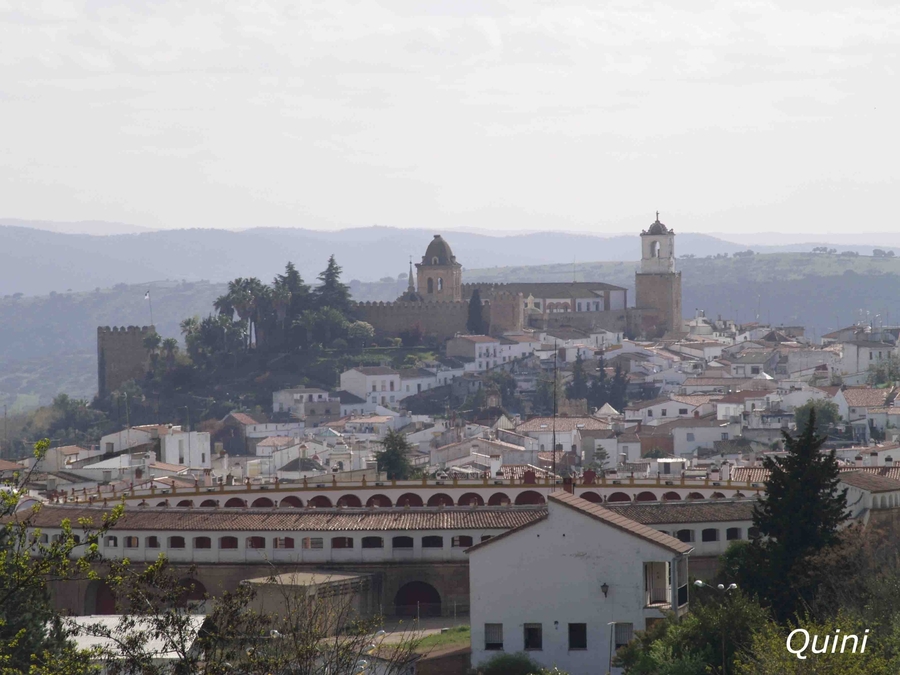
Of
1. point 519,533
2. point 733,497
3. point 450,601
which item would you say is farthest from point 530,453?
point 519,533

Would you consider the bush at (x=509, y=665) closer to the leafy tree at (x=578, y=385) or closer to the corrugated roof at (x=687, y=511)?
the corrugated roof at (x=687, y=511)

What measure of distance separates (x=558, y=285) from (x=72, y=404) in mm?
30615

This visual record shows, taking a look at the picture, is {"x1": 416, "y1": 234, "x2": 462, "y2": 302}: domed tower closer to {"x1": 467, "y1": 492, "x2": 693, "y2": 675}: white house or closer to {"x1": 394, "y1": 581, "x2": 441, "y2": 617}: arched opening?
{"x1": 394, "y1": 581, "x2": 441, "y2": 617}: arched opening

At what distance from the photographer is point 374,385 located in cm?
9356

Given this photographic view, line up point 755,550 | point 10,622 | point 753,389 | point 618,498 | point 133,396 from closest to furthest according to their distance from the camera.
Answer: point 10,622, point 755,550, point 618,498, point 753,389, point 133,396

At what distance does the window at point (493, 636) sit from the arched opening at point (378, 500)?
17892 millimetres

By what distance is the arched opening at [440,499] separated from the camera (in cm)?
4853

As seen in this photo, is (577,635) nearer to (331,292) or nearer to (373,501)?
(373,501)

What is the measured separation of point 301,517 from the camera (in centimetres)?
4178

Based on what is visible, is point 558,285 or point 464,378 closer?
point 464,378

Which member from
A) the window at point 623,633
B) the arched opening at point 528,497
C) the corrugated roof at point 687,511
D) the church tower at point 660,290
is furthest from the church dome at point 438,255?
the window at point 623,633

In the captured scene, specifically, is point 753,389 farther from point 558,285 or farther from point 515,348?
point 558,285

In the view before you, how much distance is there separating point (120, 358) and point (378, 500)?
5044cm

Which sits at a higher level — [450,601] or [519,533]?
[519,533]
